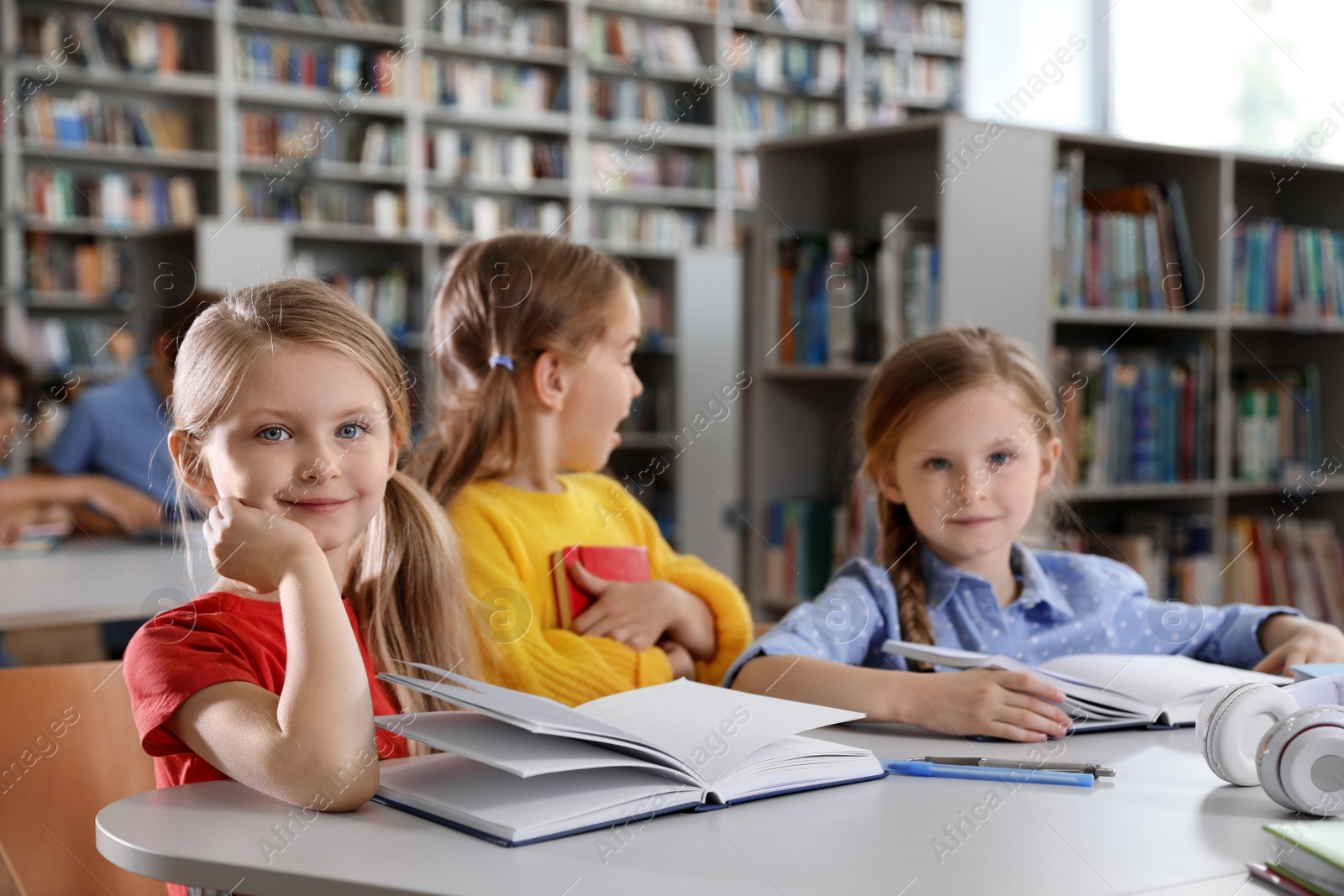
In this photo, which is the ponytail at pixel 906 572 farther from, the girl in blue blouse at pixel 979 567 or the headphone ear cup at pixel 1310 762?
the headphone ear cup at pixel 1310 762

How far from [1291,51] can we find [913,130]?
348 cm

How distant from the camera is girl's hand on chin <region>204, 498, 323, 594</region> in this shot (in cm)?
103

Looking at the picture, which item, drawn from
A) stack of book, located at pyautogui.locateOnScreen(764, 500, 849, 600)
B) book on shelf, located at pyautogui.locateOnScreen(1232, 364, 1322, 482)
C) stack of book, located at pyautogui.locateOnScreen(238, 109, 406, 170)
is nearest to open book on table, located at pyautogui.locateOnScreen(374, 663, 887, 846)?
stack of book, located at pyautogui.locateOnScreen(764, 500, 849, 600)

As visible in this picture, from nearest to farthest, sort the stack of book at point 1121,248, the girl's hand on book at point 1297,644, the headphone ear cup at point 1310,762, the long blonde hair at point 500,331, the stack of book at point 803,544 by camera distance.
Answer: the headphone ear cup at point 1310,762 → the girl's hand on book at point 1297,644 → the long blonde hair at point 500,331 → the stack of book at point 1121,248 → the stack of book at point 803,544

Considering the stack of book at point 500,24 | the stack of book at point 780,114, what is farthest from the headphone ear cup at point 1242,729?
the stack of book at point 780,114

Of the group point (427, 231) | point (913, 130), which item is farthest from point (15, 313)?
point (913, 130)

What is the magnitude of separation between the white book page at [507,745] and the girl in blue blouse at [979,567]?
0.40 metres

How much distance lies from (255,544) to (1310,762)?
835 millimetres

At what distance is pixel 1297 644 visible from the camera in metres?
1.37

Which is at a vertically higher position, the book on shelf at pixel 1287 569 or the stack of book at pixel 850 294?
the stack of book at pixel 850 294

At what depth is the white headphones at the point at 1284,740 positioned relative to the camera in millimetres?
918

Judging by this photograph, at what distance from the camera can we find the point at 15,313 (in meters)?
5.17

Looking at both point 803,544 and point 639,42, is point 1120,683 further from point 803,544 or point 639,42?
point 639,42

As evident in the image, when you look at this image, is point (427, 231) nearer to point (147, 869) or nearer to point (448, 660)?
point (448, 660)
